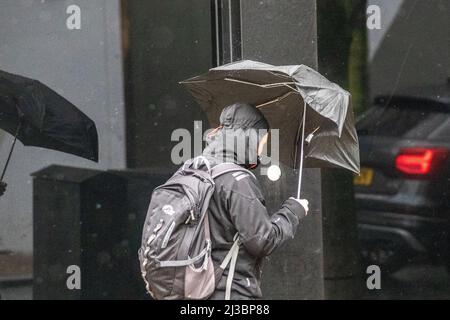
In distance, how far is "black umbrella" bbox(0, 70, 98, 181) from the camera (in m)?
7.07

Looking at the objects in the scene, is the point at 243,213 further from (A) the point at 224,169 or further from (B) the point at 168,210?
(B) the point at 168,210

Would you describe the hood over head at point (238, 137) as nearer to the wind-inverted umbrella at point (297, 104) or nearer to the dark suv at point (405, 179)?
the wind-inverted umbrella at point (297, 104)

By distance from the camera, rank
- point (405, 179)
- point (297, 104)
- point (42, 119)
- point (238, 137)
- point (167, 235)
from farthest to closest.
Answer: point (405, 179) < point (42, 119) < point (297, 104) < point (238, 137) < point (167, 235)

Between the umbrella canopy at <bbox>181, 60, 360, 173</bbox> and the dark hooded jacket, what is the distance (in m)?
0.35

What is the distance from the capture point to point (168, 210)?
4895mm

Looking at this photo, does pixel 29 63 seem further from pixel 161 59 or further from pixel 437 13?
pixel 437 13

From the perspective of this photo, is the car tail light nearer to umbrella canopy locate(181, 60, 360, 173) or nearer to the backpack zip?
umbrella canopy locate(181, 60, 360, 173)

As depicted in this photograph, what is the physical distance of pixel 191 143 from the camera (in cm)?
746

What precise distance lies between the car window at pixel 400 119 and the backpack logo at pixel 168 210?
2.87 m

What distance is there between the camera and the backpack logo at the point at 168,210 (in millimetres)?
4883

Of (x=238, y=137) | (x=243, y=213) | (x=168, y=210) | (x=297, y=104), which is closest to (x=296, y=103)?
(x=297, y=104)

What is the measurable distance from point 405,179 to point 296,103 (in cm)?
190

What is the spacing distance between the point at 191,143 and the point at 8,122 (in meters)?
1.42
